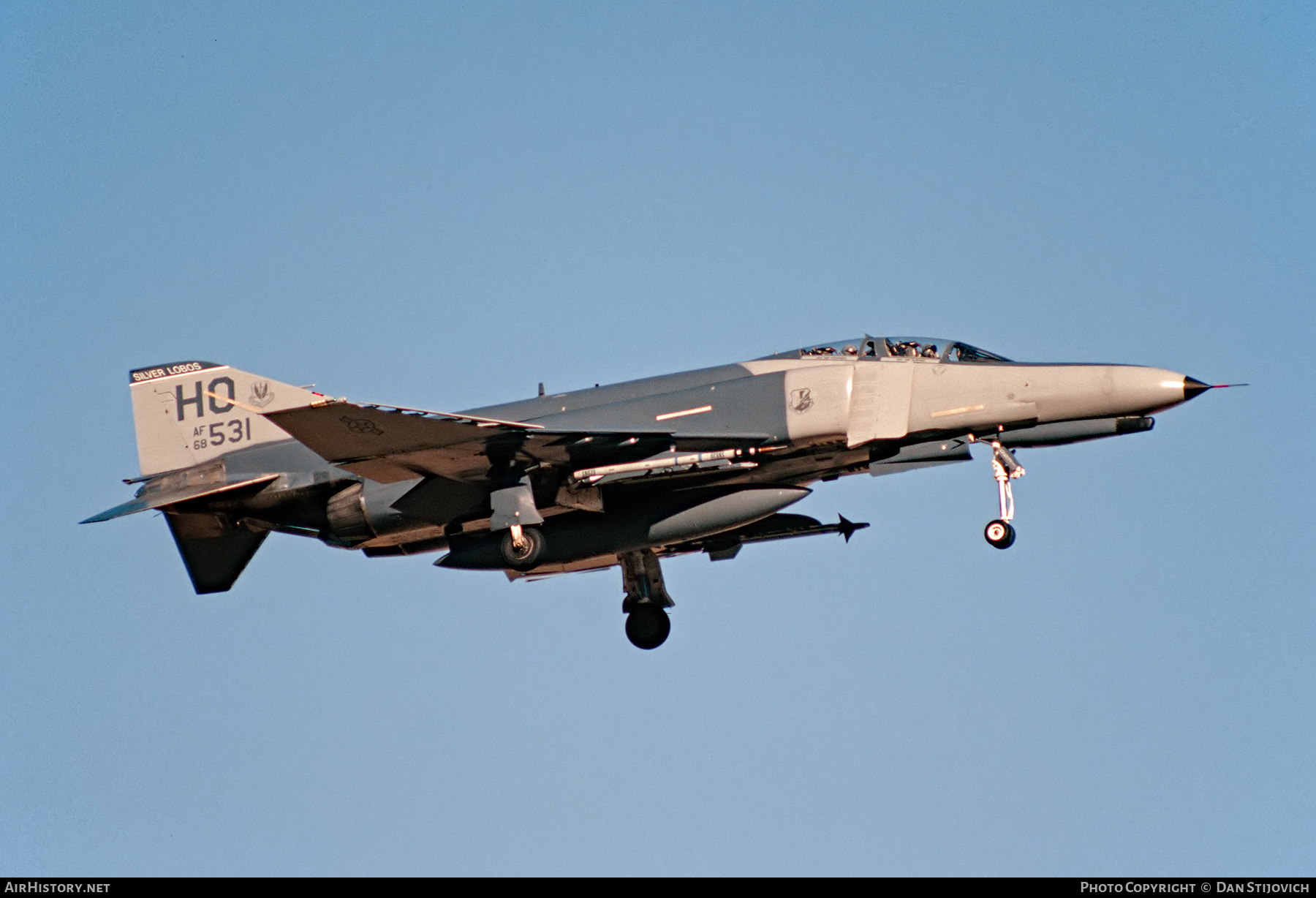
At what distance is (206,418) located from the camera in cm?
2356

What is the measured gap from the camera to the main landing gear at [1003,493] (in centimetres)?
2161

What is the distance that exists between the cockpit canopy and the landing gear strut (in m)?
4.89

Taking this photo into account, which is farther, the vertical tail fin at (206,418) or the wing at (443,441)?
the vertical tail fin at (206,418)

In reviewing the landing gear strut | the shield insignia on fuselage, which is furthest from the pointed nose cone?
the landing gear strut

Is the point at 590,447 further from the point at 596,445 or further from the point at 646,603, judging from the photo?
the point at 646,603

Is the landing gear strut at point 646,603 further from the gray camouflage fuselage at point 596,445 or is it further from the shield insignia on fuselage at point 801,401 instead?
the shield insignia on fuselage at point 801,401

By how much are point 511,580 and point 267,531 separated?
11.5 ft

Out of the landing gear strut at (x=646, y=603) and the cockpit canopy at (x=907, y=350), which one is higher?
the cockpit canopy at (x=907, y=350)

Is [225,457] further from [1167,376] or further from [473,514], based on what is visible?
[1167,376]

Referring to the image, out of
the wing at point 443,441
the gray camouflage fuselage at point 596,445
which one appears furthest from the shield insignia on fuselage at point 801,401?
the wing at point 443,441

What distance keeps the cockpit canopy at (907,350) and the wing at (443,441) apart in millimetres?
1584
